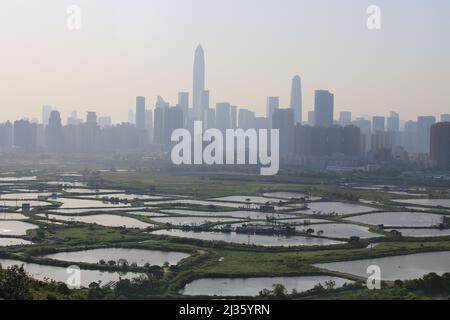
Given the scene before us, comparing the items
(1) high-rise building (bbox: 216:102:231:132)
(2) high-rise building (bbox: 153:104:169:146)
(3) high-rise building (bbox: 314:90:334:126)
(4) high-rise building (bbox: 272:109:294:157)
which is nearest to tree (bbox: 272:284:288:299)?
(4) high-rise building (bbox: 272:109:294:157)

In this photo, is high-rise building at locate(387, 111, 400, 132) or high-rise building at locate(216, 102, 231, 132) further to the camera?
high-rise building at locate(387, 111, 400, 132)

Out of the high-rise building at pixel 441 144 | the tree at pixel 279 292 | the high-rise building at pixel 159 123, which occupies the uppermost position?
the high-rise building at pixel 159 123

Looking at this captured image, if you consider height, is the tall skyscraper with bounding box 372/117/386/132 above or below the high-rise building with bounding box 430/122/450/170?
above

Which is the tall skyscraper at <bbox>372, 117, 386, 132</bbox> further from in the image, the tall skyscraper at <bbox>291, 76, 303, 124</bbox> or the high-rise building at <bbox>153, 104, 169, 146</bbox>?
the high-rise building at <bbox>153, 104, 169, 146</bbox>

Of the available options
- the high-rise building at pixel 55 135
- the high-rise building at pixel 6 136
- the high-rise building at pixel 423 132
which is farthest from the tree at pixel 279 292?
the high-rise building at pixel 423 132

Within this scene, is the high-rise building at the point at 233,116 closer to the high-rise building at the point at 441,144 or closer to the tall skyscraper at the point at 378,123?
the high-rise building at the point at 441,144

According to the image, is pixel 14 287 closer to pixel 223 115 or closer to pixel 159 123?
pixel 223 115
